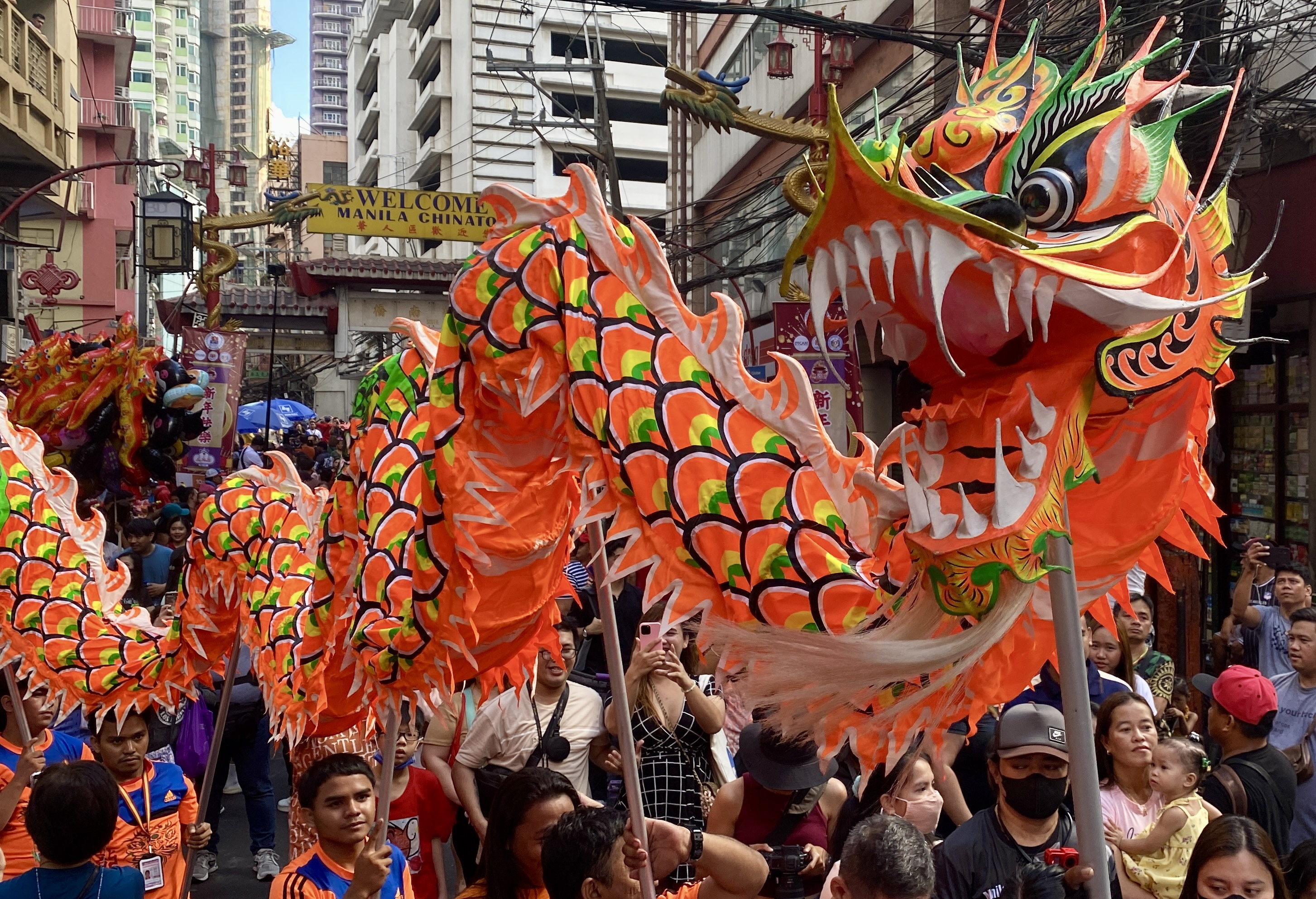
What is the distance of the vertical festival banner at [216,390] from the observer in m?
11.0

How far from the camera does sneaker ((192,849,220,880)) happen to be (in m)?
5.71

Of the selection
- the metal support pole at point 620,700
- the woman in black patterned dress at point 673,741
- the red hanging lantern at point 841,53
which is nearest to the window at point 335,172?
the red hanging lantern at point 841,53

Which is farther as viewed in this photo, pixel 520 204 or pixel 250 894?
pixel 250 894

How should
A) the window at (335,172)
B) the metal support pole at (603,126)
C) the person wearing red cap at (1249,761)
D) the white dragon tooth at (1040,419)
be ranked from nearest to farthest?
the white dragon tooth at (1040,419) < the person wearing red cap at (1249,761) < the metal support pole at (603,126) < the window at (335,172)

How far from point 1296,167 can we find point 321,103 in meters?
102

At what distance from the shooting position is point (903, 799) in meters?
3.10

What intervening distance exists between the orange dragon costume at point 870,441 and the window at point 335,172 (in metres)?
71.3

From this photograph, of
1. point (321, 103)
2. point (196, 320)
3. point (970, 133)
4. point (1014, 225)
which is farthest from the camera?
point (321, 103)

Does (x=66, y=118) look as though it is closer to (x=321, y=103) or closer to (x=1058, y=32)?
(x=1058, y=32)

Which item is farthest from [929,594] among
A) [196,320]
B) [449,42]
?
[449,42]

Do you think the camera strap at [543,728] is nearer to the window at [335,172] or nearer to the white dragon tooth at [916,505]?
the white dragon tooth at [916,505]

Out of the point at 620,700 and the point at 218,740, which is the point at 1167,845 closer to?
the point at 620,700

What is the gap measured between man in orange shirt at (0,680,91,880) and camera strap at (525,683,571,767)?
4.68ft

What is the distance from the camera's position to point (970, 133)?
169 cm
